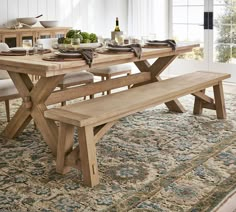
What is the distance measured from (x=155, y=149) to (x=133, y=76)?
118cm

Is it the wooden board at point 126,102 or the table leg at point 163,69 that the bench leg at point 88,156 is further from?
the table leg at point 163,69

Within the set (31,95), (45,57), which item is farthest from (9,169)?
(45,57)

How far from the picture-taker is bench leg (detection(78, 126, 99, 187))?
2.82 m

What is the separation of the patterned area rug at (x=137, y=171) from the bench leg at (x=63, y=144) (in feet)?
0.18

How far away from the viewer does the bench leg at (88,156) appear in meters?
2.82

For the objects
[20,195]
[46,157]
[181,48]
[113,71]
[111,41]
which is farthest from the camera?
[113,71]

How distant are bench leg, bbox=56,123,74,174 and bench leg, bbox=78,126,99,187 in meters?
0.18

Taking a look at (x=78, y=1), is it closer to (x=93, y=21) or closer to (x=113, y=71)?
(x=93, y=21)

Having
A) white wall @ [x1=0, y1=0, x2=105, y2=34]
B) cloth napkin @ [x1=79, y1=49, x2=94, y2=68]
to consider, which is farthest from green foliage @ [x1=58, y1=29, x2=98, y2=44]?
white wall @ [x1=0, y1=0, x2=105, y2=34]

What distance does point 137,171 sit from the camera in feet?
10.1

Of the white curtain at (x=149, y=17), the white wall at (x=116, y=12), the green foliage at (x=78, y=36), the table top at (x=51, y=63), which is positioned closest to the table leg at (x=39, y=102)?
the table top at (x=51, y=63)

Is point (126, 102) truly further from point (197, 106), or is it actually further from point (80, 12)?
point (80, 12)

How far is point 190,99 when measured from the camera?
5387 mm

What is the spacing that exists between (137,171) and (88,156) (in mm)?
437
